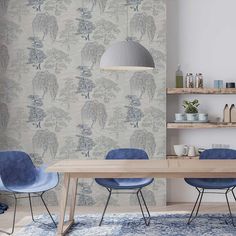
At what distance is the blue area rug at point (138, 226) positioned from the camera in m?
3.90

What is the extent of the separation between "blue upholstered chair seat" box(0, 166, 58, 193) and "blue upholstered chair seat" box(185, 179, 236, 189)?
137cm

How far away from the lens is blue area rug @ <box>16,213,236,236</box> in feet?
12.8

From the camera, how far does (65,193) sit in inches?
149

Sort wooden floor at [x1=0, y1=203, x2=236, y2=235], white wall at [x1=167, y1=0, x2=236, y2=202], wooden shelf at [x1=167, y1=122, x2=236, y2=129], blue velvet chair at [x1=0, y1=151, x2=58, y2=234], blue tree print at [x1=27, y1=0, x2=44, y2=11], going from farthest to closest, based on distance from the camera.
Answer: white wall at [x1=167, y1=0, x2=236, y2=202], blue tree print at [x1=27, y1=0, x2=44, y2=11], wooden shelf at [x1=167, y1=122, x2=236, y2=129], wooden floor at [x1=0, y1=203, x2=236, y2=235], blue velvet chair at [x1=0, y1=151, x2=58, y2=234]

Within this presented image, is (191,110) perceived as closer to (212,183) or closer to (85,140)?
(212,183)

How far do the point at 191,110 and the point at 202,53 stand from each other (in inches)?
30.0

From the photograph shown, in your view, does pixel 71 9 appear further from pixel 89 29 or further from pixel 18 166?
pixel 18 166

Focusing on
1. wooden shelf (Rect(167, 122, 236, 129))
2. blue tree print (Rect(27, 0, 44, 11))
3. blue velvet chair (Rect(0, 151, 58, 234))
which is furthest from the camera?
blue tree print (Rect(27, 0, 44, 11))

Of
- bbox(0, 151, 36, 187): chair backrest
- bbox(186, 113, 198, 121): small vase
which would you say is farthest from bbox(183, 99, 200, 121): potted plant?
bbox(0, 151, 36, 187): chair backrest

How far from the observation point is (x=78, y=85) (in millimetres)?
5152

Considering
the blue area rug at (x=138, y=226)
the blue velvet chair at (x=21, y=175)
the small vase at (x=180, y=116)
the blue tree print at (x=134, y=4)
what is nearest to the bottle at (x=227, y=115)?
the small vase at (x=180, y=116)

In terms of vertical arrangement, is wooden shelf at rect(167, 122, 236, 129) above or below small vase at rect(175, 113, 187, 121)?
below

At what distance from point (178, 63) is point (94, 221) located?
7.40 ft

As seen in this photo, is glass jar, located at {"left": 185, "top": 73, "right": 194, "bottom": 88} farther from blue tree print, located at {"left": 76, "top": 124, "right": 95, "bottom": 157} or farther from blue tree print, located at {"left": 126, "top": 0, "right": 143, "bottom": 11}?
blue tree print, located at {"left": 76, "top": 124, "right": 95, "bottom": 157}
